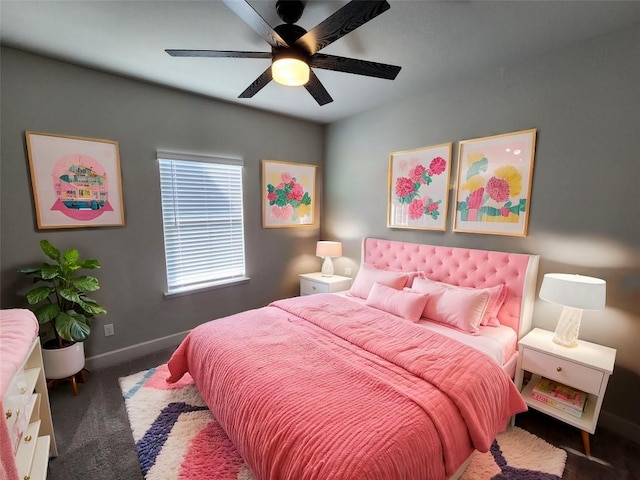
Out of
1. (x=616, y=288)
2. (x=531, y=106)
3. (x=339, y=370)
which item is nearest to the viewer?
(x=339, y=370)

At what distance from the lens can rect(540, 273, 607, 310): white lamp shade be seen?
5.80 feet

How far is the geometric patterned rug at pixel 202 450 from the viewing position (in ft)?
5.40

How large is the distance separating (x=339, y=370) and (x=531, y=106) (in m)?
2.44

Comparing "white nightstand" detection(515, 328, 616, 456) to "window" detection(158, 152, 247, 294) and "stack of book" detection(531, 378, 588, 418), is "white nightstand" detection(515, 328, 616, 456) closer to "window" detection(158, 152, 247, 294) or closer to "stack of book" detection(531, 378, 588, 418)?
"stack of book" detection(531, 378, 588, 418)

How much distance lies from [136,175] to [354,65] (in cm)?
223

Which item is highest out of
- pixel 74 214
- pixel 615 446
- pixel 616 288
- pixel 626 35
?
pixel 626 35

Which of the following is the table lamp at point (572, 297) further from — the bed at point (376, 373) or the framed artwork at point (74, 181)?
the framed artwork at point (74, 181)

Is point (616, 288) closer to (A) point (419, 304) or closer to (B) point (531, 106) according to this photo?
(A) point (419, 304)

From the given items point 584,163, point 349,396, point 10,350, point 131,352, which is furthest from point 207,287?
point 584,163

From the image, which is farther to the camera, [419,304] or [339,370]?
[419,304]

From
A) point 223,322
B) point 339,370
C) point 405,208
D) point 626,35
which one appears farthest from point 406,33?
point 223,322

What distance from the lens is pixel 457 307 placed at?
2.29m

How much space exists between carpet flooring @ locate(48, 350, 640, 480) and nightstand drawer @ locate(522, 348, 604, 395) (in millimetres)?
427

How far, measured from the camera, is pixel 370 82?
106 inches
